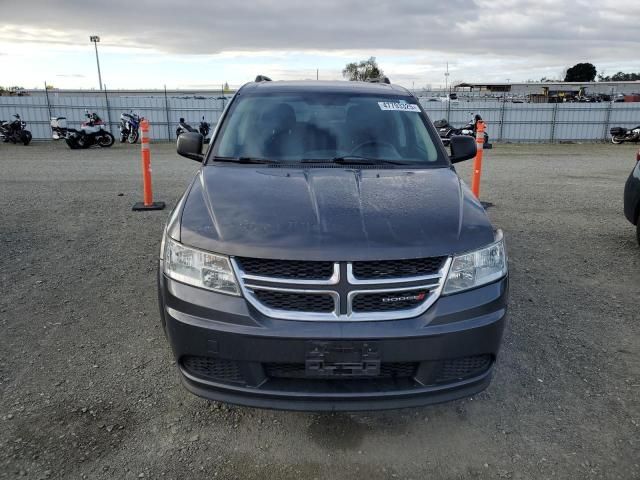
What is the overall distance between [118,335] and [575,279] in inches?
164

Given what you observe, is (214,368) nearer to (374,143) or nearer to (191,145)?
(374,143)

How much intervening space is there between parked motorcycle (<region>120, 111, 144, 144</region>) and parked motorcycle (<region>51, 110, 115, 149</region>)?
155 cm

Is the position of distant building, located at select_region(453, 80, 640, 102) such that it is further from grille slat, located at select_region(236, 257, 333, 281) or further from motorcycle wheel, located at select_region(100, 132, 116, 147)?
grille slat, located at select_region(236, 257, 333, 281)

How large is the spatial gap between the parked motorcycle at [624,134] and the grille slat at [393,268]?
22688 millimetres

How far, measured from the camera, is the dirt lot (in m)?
2.51

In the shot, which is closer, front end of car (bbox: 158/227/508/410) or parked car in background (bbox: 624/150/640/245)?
front end of car (bbox: 158/227/508/410)

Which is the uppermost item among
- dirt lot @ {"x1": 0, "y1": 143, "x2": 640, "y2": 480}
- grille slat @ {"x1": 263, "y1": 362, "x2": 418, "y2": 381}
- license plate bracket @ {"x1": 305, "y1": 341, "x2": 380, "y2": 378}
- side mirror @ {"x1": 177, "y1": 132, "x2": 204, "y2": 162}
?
side mirror @ {"x1": 177, "y1": 132, "x2": 204, "y2": 162}

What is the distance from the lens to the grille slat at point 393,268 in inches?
91.4

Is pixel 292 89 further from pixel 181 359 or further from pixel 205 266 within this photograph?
pixel 181 359

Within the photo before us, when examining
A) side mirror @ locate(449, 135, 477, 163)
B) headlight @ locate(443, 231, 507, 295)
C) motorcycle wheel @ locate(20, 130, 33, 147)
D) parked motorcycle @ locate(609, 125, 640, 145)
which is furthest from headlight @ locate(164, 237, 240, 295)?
parked motorcycle @ locate(609, 125, 640, 145)

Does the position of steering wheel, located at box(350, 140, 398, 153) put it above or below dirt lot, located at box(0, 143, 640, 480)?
above

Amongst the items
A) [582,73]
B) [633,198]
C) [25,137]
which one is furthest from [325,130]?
[582,73]

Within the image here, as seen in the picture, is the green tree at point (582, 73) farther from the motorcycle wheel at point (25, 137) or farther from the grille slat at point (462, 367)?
the grille slat at point (462, 367)

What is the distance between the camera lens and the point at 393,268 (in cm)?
234
